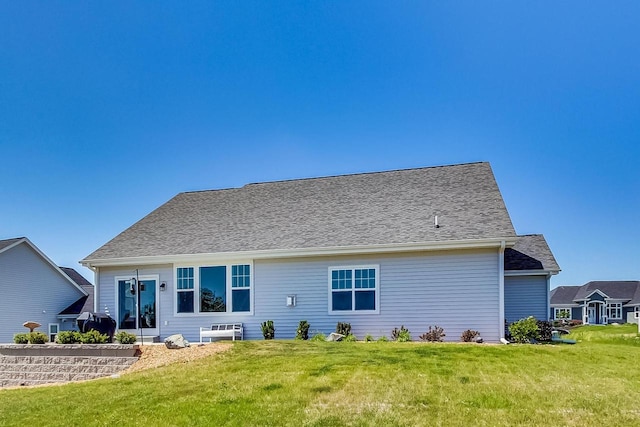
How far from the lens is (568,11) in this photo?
41.6 ft

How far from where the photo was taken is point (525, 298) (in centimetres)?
1634

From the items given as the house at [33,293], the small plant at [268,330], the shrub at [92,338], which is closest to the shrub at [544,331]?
the small plant at [268,330]

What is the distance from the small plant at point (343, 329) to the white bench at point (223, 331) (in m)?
3.34

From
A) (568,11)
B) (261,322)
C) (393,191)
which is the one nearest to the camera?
(568,11)

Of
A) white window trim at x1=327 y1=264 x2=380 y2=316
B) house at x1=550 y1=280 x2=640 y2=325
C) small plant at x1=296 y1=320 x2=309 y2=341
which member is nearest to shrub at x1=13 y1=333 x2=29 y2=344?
small plant at x1=296 y1=320 x2=309 y2=341

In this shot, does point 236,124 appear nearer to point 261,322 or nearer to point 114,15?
point 114,15

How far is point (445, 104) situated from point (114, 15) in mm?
11111

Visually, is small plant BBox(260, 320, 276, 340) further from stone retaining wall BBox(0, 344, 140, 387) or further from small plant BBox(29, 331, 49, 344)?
small plant BBox(29, 331, 49, 344)

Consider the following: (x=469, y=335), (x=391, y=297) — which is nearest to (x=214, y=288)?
(x=391, y=297)

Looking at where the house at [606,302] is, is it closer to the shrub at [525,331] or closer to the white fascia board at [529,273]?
the white fascia board at [529,273]

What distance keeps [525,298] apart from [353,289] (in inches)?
238

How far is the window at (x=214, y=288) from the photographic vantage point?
16156 millimetres

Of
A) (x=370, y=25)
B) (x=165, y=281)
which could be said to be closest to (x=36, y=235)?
(x=165, y=281)

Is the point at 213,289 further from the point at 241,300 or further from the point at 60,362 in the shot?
the point at 60,362
